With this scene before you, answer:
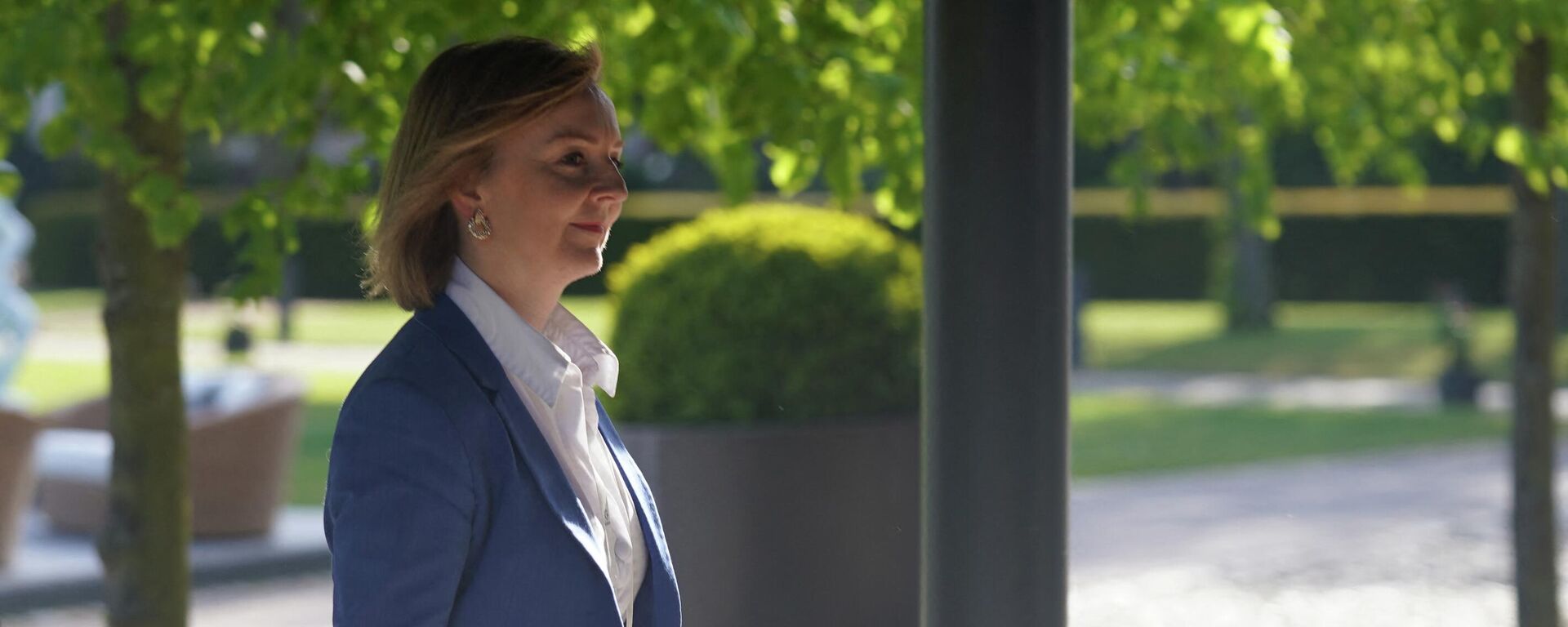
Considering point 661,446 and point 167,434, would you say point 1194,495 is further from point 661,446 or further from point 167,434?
point 167,434

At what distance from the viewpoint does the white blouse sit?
223cm

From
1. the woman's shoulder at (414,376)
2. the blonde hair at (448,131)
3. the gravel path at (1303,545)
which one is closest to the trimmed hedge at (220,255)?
the gravel path at (1303,545)

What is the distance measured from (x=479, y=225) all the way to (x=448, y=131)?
0.12 meters

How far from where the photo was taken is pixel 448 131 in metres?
2.22

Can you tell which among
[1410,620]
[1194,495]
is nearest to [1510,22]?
[1410,620]

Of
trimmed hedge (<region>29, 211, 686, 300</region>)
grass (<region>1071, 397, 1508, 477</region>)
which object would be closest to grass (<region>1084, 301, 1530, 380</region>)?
grass (<region>1071, 397, 1508, 477</region>)

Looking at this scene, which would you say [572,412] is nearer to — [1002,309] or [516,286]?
[516,286]

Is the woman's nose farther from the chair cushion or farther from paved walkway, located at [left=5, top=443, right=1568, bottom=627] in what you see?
the chair cushion

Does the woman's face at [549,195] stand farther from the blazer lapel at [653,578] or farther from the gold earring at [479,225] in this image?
the blazer lapel at [653,578]

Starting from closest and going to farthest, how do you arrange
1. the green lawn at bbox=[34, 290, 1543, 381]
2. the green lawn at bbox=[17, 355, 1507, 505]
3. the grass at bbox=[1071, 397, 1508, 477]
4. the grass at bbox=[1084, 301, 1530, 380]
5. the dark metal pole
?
the dark metal pole
the green lawn at bbox=[17, 355, 1507, 505]
the grass at bbox=[1071, 397, 1508, 477]
the grass at bbox=[1084, 301, 1530, 380]
the green lawn at bbox=[34, 290, 1543, 381]

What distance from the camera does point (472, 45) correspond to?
228cm

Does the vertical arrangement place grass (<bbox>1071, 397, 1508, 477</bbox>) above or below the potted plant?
below

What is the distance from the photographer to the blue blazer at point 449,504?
1971 millimetres

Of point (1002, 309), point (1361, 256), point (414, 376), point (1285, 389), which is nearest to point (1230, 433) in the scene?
point (1285, 389)
